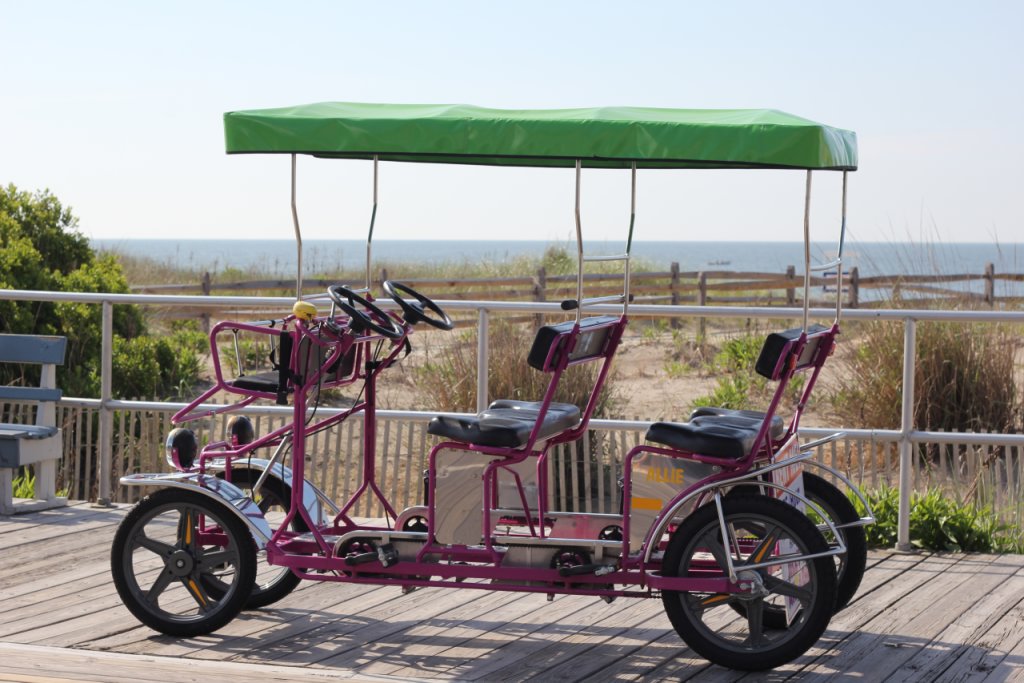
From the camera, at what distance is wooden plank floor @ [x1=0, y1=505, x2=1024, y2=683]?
14.7 feet

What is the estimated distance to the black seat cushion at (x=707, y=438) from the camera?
4.52m

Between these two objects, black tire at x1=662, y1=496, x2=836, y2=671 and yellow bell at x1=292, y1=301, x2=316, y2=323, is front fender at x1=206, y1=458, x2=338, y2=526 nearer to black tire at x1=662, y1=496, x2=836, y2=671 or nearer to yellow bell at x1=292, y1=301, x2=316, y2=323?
yellow bell at x1=292, y1=301, x2=316, y2=323

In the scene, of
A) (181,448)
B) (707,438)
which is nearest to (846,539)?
(707,438)

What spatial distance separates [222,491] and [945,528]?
134 inches

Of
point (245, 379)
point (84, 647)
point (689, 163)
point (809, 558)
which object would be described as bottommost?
point (84, 647)

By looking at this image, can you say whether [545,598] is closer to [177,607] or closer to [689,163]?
[177,607]

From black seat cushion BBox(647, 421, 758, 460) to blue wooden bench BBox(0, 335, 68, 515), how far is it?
3.45 meters

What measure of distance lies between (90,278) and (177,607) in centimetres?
606

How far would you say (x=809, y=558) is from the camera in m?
4.38

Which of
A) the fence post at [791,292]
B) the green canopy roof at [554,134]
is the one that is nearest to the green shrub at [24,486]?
the green canopy roof at [554,134]

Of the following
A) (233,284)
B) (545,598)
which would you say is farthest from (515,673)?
(233,284)

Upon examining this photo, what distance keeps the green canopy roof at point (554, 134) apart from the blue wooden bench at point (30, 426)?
2536mm

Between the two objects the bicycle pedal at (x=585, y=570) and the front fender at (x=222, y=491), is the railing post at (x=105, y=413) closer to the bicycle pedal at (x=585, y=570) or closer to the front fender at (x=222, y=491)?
the front fender at (x=222, y=491)

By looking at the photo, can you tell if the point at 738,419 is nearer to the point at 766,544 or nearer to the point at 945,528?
the point at 766,544
